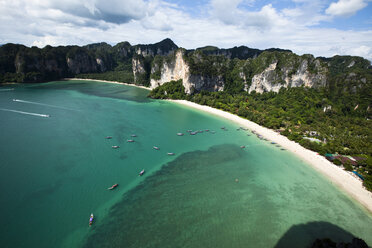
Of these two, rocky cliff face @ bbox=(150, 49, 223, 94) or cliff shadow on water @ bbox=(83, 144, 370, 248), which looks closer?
cliff shadow on water @ bbox=(83, 144, 370, 248)

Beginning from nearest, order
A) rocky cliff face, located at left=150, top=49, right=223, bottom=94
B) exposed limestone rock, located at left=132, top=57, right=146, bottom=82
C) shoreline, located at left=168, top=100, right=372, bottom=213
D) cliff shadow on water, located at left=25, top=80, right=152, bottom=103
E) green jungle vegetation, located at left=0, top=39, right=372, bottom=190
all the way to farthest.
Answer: shoreline, located at left=168, top=100, right=372, bottom=213 < green jungle vegetation, located at left=0, top=39, right=372, bottom=190 < rocky cliff face, located at left=150, top=49, right=223, bottom=94 < cliff shadow on water, located at left=25, top=80, right=152, bottom=103 < exposed limestone rock, located at left=132, top=57, right=146, bottom=82

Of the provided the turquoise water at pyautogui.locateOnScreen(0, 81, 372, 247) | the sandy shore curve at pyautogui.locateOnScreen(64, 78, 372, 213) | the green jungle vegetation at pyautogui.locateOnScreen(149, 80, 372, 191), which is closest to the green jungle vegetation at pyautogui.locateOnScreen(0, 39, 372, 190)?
the green jungle vegetation at pyautogui.locateOnScreen(149, 80, 372, 191)

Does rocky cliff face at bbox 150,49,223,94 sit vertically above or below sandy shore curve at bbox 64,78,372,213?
above

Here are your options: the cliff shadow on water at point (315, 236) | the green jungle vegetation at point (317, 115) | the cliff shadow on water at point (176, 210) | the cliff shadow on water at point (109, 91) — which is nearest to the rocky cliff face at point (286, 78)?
the green jungle vegetation at point (317, 115)

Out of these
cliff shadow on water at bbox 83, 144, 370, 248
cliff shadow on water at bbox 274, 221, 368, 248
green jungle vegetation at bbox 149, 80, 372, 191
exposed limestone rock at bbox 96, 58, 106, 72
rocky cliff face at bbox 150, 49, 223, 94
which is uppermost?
exposed limestone rock at bbox 96, 58, 106, 72

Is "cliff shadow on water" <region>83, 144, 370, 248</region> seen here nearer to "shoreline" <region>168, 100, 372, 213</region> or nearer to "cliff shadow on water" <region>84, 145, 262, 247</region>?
"cliff shadow on water" <region>84, 145, 262, 247</region>

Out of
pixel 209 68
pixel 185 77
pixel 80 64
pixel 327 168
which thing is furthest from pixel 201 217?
pixel 80 64

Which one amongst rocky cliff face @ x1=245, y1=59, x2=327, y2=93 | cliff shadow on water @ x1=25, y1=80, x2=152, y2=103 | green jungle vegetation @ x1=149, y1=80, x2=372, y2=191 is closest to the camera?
green jungle vegetation @ x1=149, y1=80, x2=372, y2=191

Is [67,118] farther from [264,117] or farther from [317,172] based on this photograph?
[317,172]
